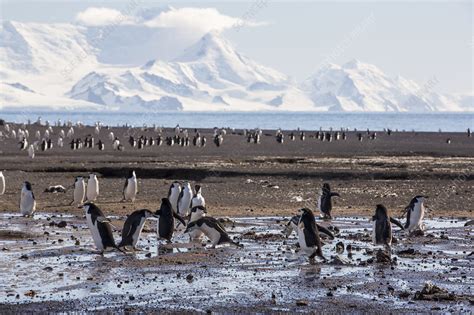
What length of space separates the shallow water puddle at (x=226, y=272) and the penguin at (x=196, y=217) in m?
0.16

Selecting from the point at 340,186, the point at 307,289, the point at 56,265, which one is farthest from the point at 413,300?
the point at 340,186

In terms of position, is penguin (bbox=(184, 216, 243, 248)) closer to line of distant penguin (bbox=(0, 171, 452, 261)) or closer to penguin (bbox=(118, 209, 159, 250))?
line of distant penguin (bbox=(0, 171, 452, 261))

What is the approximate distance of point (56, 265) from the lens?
1350 centimetres

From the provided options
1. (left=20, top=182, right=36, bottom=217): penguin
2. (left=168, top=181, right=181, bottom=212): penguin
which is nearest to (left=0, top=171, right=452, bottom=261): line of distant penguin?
(left=168, top=181, right=181, bottom=212): penguin

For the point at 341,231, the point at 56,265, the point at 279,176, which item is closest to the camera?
the point at 56,265

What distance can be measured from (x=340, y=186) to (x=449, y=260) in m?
13.4

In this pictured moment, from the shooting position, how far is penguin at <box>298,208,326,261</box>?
14.4 meters

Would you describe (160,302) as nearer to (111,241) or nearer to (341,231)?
(111,241)

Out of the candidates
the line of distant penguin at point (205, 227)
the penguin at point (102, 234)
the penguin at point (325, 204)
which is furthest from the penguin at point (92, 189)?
the penguin at point (102, 234)

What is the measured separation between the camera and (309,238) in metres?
14.5

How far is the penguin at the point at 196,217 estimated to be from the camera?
55.9 ft

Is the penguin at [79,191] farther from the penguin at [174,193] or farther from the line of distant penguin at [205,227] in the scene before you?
the line of distant penguin at [205,227]

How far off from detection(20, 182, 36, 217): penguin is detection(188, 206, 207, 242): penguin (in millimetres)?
4041

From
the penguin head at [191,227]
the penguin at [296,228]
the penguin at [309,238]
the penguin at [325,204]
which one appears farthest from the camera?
the penguin at [325,204]
